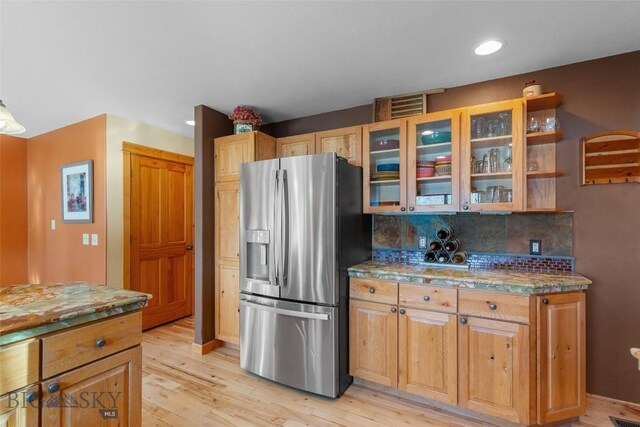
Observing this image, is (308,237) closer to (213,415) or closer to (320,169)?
(320,169)

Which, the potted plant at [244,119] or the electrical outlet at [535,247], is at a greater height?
the potted plant at [244,119]

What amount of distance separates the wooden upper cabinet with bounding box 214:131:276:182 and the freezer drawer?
47.9 inches

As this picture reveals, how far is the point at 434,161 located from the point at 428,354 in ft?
4.76

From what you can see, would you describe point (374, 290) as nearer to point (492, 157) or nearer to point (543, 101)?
point (492, 157)

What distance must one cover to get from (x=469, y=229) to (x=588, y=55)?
144 centimetres

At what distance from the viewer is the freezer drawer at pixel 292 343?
2.06 meters

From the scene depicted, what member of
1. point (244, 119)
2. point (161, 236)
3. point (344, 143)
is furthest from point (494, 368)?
point (161, 236)

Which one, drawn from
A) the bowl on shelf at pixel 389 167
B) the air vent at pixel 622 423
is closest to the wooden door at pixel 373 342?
the bowl on shelf at pixel 389 167

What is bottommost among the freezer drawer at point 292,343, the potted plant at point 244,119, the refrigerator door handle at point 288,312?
the freezer drawer at point 292,343

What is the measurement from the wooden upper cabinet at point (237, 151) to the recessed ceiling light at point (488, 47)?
185 cm

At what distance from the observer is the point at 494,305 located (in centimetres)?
178

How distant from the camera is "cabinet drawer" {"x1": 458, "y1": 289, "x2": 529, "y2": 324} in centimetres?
172

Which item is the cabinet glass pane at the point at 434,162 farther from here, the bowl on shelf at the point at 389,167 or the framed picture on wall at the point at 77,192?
the framed picture on wall at the point at 77,192

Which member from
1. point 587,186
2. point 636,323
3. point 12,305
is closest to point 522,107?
point 587,186
